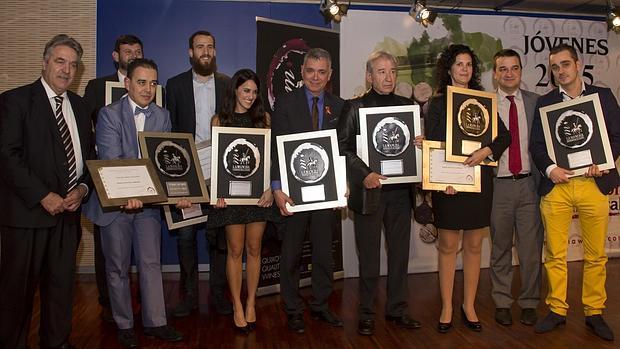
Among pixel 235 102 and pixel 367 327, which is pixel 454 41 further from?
pixel 367 327

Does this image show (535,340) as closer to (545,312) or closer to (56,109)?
(545,312)

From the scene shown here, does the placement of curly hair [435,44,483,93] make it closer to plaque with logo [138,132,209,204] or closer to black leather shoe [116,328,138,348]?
plaque with logo [138,132,209,204]

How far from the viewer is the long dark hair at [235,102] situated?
3.45 m

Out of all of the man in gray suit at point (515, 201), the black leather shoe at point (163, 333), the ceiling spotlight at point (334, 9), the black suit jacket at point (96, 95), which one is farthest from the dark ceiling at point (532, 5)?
the black leather shoe at point (163, 333)

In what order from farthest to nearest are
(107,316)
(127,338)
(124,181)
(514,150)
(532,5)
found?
1. (532,5)
2. (107,316)
3. (514,150)
4. (127,338)
5. (124,181)

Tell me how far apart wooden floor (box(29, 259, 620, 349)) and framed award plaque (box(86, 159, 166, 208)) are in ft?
3.38

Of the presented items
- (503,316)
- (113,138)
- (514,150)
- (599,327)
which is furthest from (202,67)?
(599,327)

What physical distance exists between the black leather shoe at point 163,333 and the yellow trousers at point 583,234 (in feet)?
8.58

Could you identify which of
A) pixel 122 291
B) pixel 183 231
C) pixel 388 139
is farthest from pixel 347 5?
pixel 122 291

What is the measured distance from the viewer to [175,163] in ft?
10.9

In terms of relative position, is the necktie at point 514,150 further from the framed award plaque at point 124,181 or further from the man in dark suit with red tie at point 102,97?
the man in dark suit with red tie at point 102,97

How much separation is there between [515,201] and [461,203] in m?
0.62

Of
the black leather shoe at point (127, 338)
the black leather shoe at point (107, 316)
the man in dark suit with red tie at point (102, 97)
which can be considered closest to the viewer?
the black leather shoe at point (127, 338)

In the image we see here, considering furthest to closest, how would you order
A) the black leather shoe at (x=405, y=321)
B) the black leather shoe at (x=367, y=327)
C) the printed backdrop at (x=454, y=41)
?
the printed backdrop at (x=454, y=41) < the black leather shoe at (x=405, y=321) < the black leather shoe at (x=367, y=327)
